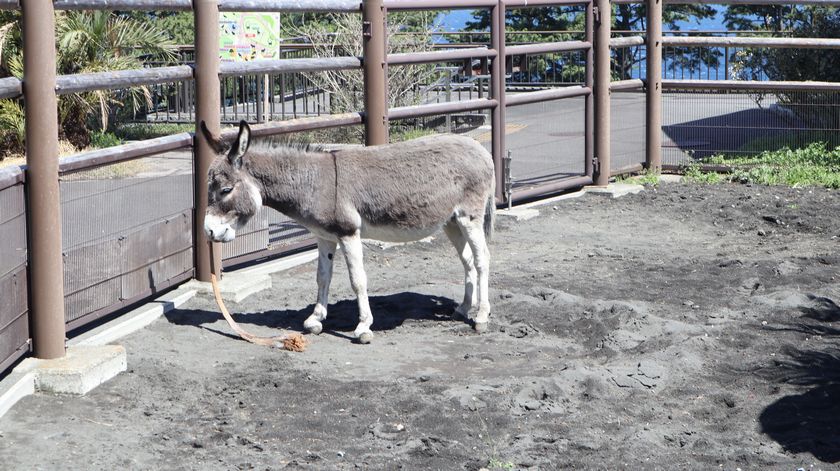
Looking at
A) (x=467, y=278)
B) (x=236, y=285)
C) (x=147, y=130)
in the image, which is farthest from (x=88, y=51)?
(x=467, y=278)

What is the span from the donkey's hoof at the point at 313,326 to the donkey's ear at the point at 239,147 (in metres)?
1.20

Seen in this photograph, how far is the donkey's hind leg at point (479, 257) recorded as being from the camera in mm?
8438

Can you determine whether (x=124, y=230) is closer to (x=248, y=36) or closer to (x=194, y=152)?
(x=194, y=152)

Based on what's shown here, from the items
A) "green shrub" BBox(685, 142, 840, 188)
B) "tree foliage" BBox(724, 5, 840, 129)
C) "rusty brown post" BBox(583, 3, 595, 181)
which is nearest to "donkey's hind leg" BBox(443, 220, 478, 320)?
"rusty brown post" BBox(583, 3, 595, 181)

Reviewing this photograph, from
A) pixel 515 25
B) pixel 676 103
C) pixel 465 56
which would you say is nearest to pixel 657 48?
pixel 676 103

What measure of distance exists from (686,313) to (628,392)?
1.96 m

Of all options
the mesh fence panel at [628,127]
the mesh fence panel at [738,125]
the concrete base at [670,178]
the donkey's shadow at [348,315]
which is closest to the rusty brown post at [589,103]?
the mesh fence panel at [628,127]

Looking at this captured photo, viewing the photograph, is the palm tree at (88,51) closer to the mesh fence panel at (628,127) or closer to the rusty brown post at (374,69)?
the mesh fence panel at (628,127)

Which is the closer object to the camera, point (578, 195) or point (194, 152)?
point (194, 152)

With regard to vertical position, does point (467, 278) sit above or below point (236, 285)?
above

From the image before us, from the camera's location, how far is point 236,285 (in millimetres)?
9320

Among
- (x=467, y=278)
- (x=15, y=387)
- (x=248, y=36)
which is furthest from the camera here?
(x=248, y=36)

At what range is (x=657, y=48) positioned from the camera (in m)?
14.6

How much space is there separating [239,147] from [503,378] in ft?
7.53
